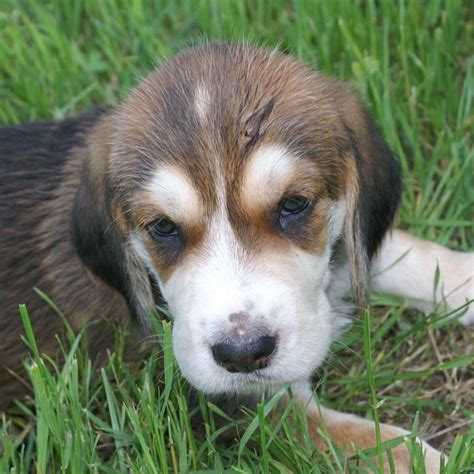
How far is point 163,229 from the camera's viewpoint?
138 inches

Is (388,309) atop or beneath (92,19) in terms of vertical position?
beneath

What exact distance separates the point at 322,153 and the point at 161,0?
2.59 m

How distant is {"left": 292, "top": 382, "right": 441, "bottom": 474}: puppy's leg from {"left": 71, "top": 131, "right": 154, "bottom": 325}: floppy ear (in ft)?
2.21

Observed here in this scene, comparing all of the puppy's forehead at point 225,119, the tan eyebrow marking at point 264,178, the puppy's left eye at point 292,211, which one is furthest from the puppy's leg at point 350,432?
the puppy's forehead at point 225,119

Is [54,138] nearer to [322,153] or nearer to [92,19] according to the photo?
[322,153]

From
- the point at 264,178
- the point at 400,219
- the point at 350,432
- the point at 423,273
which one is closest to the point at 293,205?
the point at 264,178

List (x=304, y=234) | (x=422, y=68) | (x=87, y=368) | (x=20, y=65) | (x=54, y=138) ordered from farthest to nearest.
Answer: (x=20, y=65), (x=422, y=68), (x=54, y=138), (x=87, y=368), (x=304, y=234)

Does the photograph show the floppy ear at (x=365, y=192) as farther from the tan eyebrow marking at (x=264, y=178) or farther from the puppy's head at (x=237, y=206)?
the tan eyebrow marking at (x=264, y=178)

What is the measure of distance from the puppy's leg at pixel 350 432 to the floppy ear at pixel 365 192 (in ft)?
1.41

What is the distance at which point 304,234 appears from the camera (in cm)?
348

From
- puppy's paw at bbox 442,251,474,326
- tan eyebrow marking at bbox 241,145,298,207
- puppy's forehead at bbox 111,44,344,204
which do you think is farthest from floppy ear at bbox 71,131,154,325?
puppy's paw at bbox 442,251,474,326

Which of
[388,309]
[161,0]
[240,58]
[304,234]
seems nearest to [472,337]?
[388,309]

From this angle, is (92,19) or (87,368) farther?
(92,19)

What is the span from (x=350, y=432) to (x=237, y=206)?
99 cm
